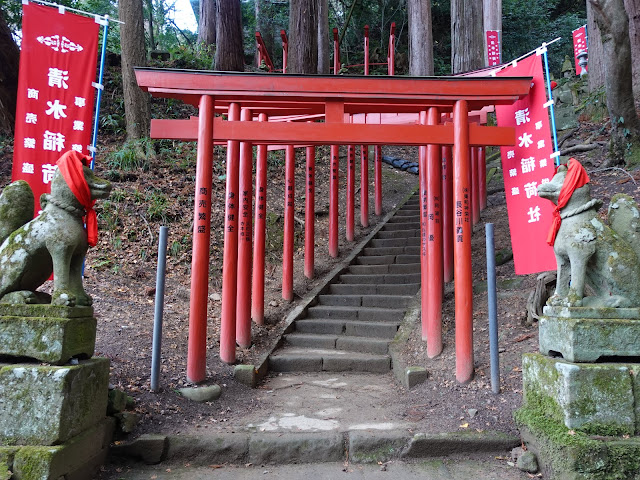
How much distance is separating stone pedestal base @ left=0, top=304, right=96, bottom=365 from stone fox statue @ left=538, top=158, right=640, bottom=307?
359cm

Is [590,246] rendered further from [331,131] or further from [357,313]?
[357,313]

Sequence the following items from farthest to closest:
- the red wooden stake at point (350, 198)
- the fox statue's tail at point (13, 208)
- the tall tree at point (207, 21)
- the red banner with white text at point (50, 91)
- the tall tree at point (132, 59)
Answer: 1. the tall tree at point (207, 21)
2. the red wooden stake at point (350, 198)
3. the tall tree at point (132, 59)
4. the red banner with white text at point (50, 91)
5. the fox statue's tail at point (13, 208)

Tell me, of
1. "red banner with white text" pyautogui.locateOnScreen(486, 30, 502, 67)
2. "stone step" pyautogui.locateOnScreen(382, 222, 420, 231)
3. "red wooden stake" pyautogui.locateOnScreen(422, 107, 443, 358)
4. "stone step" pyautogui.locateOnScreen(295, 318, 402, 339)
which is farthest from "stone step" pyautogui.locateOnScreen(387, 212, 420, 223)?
"red banner with white text" pyautogui.locateOnScreen(486, 30, 502, 67)

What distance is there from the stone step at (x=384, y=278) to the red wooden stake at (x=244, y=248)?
2.59 metres

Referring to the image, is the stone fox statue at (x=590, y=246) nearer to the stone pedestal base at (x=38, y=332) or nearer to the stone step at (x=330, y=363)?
the stone step at (x=330, y=363)

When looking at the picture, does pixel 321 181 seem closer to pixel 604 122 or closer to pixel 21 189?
pixel 604 122

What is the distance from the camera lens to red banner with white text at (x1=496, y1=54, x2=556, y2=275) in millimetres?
5180

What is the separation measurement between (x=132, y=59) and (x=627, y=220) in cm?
961

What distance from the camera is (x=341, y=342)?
6.48 metres

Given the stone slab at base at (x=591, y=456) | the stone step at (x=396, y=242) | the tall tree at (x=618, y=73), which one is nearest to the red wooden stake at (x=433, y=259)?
the stone slab at base at (x=591, y=456)

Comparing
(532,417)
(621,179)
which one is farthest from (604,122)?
(532,417)

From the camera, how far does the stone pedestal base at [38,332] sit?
3.10 metres

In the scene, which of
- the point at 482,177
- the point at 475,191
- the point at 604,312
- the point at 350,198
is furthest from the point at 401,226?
the point at 604,312

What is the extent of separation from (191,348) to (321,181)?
8104 mm
